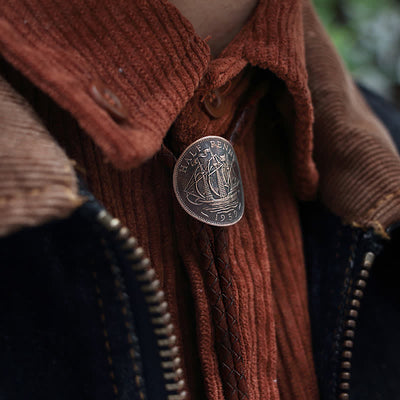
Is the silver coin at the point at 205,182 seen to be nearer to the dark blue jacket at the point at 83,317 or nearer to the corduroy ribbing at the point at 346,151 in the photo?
the dark blue jacket at the point at 83,317

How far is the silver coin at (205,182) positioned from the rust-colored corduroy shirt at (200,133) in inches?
0.8

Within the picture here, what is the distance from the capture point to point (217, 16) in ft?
1.27

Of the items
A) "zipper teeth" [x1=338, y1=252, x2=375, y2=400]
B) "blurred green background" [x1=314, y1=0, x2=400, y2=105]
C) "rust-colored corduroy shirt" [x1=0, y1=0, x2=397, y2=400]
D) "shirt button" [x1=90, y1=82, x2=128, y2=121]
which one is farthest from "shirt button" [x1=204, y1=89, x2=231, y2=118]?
"blurred green background" [x1=314, y1=0, x2=400, y2=105]

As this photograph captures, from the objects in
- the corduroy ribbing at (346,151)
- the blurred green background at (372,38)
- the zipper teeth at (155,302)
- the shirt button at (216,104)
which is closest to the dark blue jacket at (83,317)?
the zipper teeth at (155,302)

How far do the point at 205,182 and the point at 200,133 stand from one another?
0.05 m

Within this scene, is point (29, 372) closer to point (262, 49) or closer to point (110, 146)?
point (110, 146)

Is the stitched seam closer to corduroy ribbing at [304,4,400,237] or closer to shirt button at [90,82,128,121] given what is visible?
shirt button at [90,82,128,121]

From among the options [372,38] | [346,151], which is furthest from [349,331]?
[372,38]

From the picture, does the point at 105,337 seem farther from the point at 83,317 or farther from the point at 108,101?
the point at 108,101

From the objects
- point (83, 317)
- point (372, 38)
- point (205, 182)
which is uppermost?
point (372, 38)

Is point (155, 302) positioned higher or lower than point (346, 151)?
lower

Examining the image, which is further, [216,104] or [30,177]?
[216,104]

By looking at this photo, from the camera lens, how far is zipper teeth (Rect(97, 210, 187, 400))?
29 cm

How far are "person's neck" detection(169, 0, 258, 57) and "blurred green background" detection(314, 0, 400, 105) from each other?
94 cm
